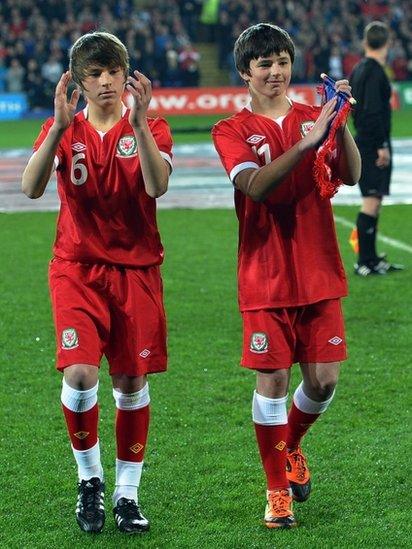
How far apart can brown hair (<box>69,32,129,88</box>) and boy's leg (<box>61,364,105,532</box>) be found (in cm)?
122

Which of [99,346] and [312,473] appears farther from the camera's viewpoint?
[312,473]

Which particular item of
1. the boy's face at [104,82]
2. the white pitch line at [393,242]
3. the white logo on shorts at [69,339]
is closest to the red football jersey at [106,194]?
the boy's face at [104,82]

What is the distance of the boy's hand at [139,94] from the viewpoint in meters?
4.53

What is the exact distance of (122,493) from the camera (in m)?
4.94

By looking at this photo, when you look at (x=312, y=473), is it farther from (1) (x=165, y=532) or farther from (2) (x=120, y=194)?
(2) (x=120, y=194)

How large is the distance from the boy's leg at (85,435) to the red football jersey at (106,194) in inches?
20.0

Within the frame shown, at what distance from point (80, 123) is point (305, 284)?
1.18 metres

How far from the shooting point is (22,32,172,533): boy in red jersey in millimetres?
4797

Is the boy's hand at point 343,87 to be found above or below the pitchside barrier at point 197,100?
above

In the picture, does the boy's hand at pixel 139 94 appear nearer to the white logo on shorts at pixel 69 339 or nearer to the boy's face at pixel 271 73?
the boy's face at pixel 271 73

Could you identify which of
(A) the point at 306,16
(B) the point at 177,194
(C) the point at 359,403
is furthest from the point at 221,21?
(C) the point at 359,403

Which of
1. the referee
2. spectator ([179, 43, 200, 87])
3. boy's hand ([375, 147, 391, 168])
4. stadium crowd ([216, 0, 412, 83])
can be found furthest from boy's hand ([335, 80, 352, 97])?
spectator ([179, 43, 200, 87])

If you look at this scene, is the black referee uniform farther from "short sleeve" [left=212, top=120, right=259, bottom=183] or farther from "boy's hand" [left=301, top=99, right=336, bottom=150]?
"boy's hand" [left=301, top=99, right=336, bottom=150]

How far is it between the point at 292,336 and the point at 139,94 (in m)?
1.24
